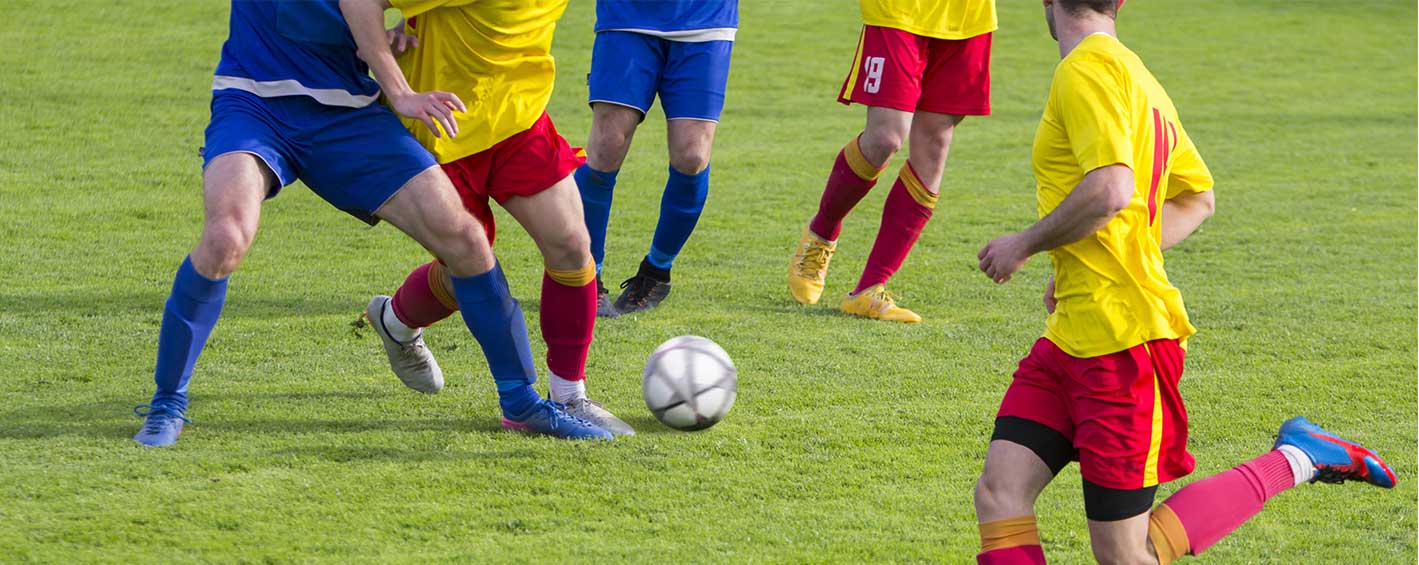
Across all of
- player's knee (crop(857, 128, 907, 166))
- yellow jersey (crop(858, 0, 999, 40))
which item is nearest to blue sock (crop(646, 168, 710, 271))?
player's knee (crop(857, 128, 907, 166))

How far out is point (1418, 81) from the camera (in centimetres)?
1410

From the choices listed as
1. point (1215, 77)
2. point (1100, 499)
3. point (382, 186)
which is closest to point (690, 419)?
point (382, 186)

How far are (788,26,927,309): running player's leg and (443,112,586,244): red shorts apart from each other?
1772 mm

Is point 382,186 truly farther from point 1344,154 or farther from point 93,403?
point 1344,154

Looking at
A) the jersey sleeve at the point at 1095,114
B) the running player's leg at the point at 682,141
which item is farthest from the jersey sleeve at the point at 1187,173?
the running player's leg at the point at 682,141

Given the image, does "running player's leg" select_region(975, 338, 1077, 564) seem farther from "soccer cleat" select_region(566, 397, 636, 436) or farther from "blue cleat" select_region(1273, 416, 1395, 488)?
"soccer cleat" select_region(566, 397, 636, 436)

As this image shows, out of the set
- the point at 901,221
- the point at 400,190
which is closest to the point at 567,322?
the point at 400,190

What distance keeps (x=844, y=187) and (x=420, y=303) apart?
6.92 feet

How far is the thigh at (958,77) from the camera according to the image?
233 inches

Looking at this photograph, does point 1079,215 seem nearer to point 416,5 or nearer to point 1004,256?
point 1004,256

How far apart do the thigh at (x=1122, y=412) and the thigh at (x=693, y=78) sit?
2829 mm

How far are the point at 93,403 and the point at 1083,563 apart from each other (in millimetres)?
2911

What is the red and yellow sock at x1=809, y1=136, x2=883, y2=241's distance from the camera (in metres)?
6.08

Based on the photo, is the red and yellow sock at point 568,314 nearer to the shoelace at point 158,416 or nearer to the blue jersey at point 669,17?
the shoelace at point 158,416
